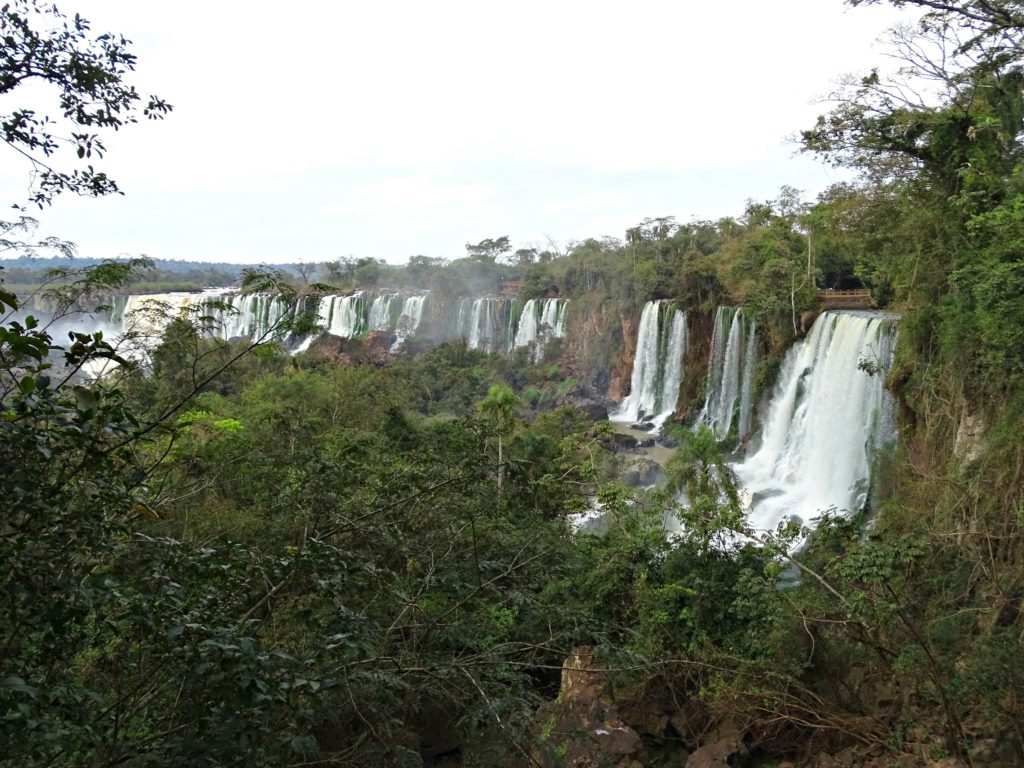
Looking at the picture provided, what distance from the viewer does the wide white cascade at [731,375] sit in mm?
20734

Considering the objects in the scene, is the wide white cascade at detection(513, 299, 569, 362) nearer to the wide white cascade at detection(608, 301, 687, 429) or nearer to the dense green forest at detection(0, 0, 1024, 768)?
the wide white cascade at detection(608, 301, 687, 429)

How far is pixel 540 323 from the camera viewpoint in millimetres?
34188

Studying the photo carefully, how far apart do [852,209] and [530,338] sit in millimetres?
20197

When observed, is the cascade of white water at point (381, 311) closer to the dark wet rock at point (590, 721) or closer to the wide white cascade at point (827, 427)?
the wide white cascade at point (827, 427)

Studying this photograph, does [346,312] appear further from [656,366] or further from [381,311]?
[656,366]

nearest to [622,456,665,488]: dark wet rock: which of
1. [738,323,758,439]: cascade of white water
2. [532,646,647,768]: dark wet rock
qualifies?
[738,323,758,439]: cascade of white water

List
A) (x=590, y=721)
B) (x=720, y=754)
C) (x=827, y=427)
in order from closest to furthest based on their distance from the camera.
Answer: (x=720, y=754), (x=590, y=721), (x=827, y=427)

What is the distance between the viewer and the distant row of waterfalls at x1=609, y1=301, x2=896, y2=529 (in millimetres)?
13914

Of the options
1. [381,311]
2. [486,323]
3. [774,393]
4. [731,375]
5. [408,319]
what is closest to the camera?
[774,393]

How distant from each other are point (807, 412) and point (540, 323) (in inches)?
744

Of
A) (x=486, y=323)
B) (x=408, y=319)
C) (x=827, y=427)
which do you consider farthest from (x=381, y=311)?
(x=827, y=427)

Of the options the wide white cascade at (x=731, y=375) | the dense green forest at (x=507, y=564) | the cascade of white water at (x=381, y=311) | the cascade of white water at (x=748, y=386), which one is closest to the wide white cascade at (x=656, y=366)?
the wide white cascade at (x=731, y=375)

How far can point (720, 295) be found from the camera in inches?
959

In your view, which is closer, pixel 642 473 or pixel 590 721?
pixel 590 721
